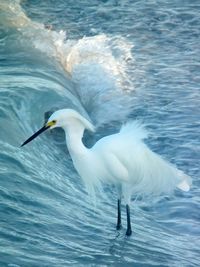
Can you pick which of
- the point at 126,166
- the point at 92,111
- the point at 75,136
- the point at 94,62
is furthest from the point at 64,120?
the point at 94,62

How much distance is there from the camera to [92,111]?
8914 mm

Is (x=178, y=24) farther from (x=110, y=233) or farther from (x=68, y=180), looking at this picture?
(x=110, y=233)

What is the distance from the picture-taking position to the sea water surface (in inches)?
194

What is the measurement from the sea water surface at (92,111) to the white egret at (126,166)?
0.32 meters

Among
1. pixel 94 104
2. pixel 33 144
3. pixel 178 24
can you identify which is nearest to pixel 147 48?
pixel 178 24

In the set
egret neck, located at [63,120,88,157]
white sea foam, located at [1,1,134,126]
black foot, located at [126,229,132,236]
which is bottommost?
black foot, located at [126,229,132,236]

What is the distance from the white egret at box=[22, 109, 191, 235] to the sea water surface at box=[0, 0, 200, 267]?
32 centimetres

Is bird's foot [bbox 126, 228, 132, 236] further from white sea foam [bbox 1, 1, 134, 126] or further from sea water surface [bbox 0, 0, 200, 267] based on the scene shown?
white sea foam [bbox 1, 1, 134, 126]

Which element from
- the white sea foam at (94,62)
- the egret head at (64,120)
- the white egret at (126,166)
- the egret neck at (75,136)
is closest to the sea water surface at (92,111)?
the white sea foam at (94,62)

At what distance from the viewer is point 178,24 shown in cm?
1287

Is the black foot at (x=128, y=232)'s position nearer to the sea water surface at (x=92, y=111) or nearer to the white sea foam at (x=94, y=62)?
the sea water surface at (x=92, y=111)

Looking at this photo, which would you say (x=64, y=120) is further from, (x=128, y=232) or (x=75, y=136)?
(x=128, y=232)

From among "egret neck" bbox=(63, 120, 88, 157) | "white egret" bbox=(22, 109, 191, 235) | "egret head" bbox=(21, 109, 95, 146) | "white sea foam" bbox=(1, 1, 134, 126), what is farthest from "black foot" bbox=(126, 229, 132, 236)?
"white sea foam" bbox=(1, 1, 134, 126)

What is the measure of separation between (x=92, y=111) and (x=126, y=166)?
343 cm
